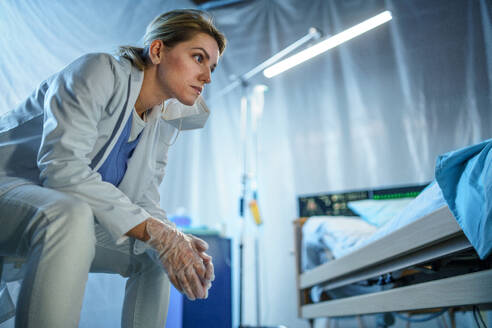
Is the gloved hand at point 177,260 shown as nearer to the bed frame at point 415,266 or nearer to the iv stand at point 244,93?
the bed frame at point 415,266

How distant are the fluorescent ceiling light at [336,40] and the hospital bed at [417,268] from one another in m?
1.07

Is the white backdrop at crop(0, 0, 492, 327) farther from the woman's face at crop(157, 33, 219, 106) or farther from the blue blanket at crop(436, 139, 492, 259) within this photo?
the blue blanket at crop(436, 139, 492, 259)

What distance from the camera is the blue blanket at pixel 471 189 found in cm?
73

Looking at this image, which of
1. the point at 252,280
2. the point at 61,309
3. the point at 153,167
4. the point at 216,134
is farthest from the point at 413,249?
the point at 216,134

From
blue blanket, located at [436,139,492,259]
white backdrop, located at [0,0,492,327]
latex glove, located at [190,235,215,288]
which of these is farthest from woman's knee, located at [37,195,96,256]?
white backdrop, located at [0,0,492,327]

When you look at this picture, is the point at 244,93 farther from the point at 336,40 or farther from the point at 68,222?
the point at 68,222

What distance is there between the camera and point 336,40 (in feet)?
6.37

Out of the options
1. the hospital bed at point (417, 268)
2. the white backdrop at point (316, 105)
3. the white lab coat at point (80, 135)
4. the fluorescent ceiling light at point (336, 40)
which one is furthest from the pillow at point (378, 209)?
the white lab coat at point (80, 135)

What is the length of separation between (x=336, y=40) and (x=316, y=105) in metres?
0.67

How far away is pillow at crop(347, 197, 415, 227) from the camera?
1828 mm

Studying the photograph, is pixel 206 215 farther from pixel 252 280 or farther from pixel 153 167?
pixel 153 167

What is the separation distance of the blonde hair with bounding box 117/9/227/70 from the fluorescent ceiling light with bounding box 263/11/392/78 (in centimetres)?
110

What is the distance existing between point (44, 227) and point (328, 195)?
75.7 inches

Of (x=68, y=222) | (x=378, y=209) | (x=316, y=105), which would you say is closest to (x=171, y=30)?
(x=68, y=222)
